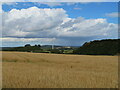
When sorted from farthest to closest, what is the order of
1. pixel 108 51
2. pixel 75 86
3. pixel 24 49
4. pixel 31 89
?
pixel 108 51
pixel 24 49
pixel 75 86
pixel 31 89

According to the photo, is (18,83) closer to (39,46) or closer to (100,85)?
(100,85)

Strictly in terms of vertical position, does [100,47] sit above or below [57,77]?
above

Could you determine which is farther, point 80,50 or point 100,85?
point 80,50

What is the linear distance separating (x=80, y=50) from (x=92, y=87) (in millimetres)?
94631

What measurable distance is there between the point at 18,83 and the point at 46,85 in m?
1.15

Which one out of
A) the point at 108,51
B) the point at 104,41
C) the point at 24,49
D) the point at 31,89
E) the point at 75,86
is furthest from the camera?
the point at 104,41

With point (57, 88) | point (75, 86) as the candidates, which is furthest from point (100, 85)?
point (57, 88)

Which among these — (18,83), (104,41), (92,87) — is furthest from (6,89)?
(104,41)

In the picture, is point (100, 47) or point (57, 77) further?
point (100, 47)

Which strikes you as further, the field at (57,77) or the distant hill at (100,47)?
the distant hill at (100,47)

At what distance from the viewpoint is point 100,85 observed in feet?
28.2

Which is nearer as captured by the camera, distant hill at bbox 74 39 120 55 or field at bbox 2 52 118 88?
field at bbox 2 52 118 88

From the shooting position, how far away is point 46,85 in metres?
8.34

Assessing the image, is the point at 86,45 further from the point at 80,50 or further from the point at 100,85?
the point at 100,85
